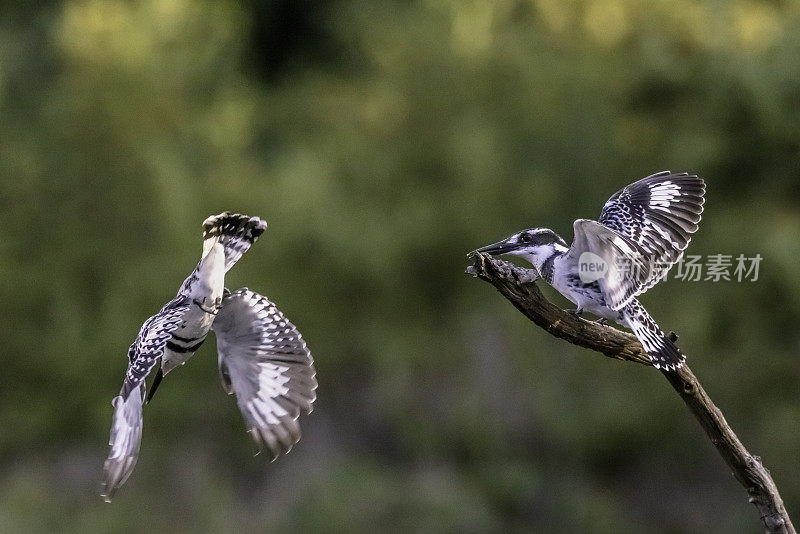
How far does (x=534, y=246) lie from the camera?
218 centimetres

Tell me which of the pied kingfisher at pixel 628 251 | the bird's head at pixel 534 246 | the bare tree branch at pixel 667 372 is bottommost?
the bare tree branch at pixel 667 372

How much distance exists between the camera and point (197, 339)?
7.34 feet

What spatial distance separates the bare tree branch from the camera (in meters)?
1.89

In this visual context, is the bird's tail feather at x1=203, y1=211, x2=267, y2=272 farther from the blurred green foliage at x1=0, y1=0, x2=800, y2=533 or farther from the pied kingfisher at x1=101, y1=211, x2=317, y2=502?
the blurred green foliage at x1=0, y1=0, x2=800, y2=533

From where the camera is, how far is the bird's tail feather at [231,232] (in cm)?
212

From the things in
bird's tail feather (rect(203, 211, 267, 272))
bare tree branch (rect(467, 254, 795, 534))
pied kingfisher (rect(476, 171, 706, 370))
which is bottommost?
bare tree branch (rect(467, 254, 795, 534))

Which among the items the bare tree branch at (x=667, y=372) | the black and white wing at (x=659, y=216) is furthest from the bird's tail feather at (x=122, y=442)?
the black and white wing at (x=659, y=216)

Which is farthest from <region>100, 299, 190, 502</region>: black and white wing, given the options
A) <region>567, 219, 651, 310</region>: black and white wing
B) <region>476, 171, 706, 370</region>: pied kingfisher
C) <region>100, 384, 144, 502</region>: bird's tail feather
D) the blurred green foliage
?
the blurred green foliage

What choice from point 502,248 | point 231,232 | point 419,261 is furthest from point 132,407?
point 419,261

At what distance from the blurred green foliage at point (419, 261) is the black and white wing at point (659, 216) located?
240 centimetres

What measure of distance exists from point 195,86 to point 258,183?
591 mm

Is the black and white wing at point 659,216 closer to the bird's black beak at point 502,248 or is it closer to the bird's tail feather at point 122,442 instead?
the bird's black beak at point 502,248

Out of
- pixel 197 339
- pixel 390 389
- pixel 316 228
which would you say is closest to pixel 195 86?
pixel 316 228

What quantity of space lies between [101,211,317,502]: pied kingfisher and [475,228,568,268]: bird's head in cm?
48
